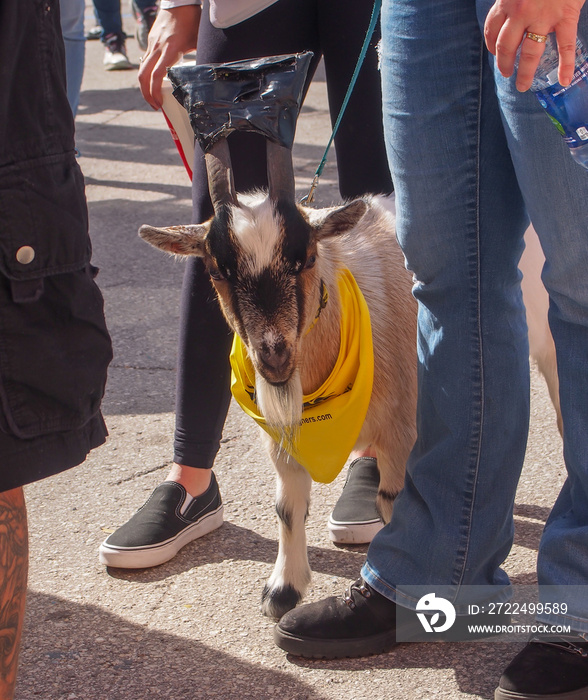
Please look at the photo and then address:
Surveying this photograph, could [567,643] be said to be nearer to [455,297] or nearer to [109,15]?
[455,297]

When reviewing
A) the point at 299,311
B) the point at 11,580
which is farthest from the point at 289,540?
the point at 11,580

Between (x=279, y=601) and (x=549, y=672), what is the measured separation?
2.57 ft

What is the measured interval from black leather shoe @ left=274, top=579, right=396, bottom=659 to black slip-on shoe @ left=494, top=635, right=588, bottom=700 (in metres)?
0.34

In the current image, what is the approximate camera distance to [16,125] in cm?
155

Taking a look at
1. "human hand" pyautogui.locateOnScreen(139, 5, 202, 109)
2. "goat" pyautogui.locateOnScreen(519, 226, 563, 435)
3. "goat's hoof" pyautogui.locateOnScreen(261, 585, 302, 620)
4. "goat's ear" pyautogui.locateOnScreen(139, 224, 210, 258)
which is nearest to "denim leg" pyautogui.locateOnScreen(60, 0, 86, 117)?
"human hand" pyautogui.locateOnScreen(139, 5, 202, 109)

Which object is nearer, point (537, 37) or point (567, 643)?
point (537, 37)

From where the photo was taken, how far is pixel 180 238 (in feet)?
8.41

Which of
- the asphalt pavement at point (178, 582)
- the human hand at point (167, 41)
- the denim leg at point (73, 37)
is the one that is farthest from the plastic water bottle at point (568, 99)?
the denim leg at point (73, 37)

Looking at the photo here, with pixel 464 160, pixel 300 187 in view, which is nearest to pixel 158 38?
pixel 464 160

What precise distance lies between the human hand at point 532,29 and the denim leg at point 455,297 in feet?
0.91

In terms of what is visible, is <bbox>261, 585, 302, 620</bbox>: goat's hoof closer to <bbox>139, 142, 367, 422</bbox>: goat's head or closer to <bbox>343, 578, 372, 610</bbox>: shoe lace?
<bbox>343, 578, 372, 610</bbox>: shoe lace

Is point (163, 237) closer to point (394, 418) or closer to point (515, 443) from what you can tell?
point (394, 418)

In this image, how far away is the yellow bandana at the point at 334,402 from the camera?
8.09 feet

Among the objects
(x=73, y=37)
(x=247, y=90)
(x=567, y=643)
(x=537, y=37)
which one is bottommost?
(x=567, y=643)
